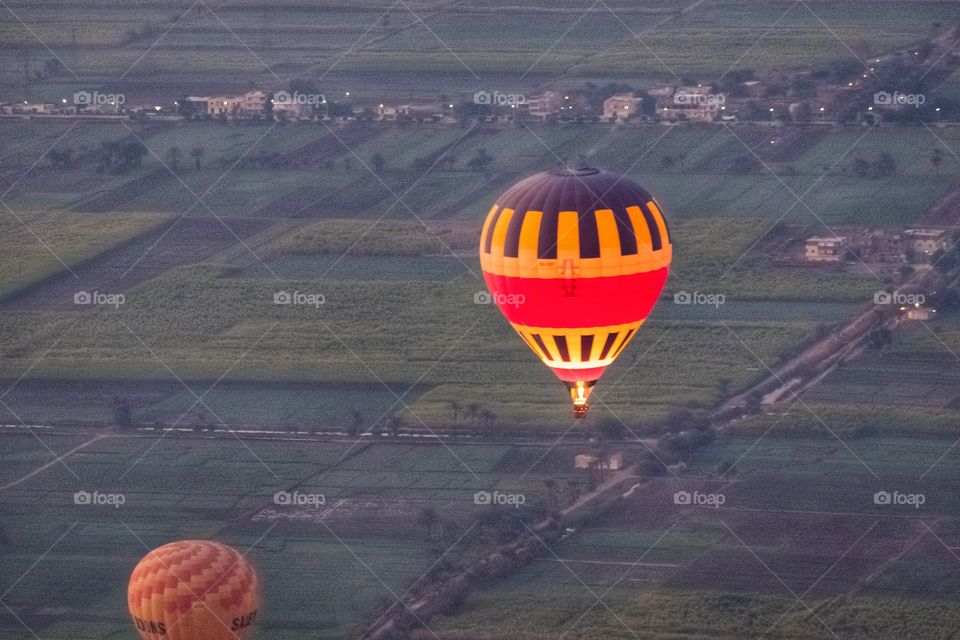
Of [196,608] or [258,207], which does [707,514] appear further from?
[258,207]

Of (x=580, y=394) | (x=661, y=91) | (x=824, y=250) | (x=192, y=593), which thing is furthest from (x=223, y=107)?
(x=580, y=394)

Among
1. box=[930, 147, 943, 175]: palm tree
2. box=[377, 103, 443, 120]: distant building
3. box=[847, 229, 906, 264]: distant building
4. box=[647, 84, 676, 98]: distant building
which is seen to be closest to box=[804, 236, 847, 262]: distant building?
box=[847, 229, 906, 264]: distant building

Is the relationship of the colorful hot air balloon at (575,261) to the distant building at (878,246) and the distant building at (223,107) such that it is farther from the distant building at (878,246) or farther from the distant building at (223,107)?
the distant building at (223,107)

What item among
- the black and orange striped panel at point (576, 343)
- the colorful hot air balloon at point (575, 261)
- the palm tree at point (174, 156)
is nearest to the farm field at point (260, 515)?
the black and orange striped panel at point (576, 343)

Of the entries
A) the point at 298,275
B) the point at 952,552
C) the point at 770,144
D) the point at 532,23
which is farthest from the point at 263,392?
the point at 532,23

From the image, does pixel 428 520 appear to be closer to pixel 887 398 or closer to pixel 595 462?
pixel 595 462

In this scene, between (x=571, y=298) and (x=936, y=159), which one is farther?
(x=936, y=159)
